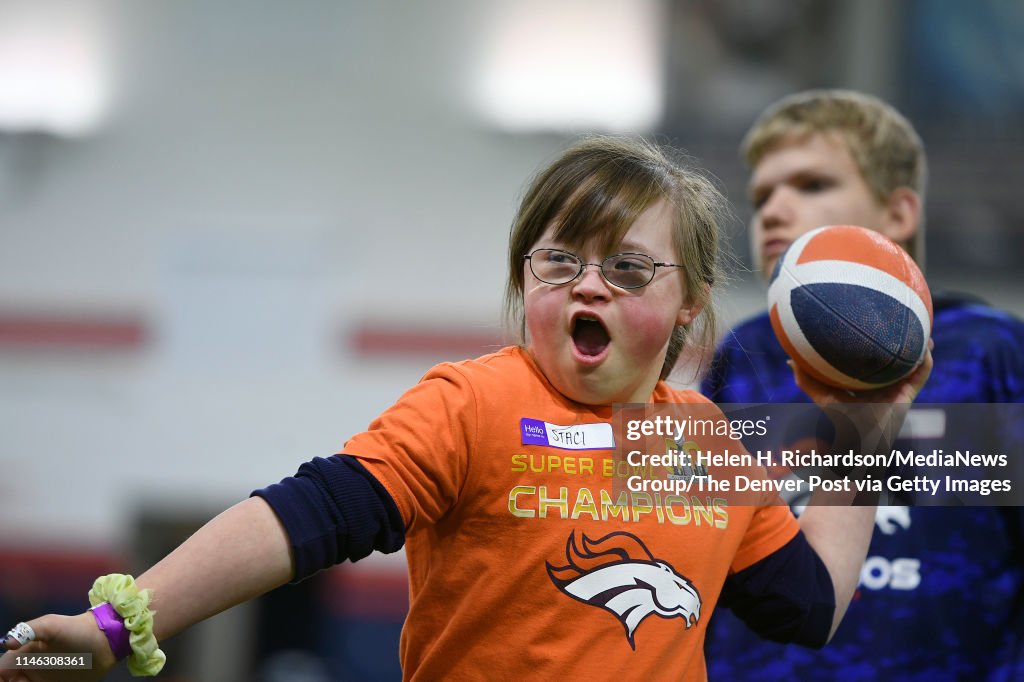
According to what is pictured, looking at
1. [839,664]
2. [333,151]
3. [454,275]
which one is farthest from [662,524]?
[333,151]

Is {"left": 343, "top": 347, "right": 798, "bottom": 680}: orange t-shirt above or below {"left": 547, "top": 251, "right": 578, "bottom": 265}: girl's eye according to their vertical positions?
below

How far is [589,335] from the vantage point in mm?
1438

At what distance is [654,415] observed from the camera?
153cm

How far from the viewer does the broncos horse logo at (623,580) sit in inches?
53.0

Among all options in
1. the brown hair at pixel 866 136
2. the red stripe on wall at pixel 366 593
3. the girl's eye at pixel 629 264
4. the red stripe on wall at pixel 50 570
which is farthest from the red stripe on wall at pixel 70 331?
the girl's eye at pixel 629 264

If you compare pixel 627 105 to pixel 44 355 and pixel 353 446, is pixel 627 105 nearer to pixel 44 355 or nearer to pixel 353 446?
pixel 44 355

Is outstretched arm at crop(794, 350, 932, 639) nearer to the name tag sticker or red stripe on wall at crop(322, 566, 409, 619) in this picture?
the name tag sticker

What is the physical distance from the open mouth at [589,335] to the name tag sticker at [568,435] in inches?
4.2

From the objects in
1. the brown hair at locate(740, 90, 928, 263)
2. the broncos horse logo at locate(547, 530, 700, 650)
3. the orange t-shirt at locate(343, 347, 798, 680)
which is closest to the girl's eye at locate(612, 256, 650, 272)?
the orange t-shirt at locate(343, 347, 798, 680)

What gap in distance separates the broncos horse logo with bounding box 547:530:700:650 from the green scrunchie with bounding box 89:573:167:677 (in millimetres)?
488

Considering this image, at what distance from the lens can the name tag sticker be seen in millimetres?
1372

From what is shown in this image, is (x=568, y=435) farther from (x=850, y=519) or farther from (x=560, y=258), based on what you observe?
(x=850, y=519)

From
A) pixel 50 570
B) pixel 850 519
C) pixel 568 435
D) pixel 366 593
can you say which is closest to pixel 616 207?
pixel 568 435

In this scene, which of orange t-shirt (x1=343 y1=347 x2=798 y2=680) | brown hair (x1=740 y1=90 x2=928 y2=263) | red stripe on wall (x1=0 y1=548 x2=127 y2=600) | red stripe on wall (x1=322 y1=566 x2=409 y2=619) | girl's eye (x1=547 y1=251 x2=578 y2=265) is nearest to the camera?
orange t-shirt (x1=343 y1=347 x2=798 y2=680)
